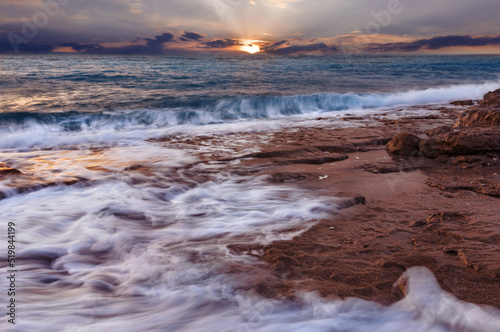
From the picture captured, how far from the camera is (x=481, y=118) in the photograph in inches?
253

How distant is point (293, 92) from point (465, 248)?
14801 millimetres

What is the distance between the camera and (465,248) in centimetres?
259

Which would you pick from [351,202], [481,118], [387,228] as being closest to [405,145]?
[481,118]

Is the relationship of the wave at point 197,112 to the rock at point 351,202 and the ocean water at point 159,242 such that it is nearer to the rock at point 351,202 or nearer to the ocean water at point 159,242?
the ocean water at point 159,242

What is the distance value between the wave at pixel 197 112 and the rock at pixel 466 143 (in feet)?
23.8

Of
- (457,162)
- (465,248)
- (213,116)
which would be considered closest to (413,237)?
(465,248)

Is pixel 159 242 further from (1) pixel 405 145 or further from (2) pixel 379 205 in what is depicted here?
(1) pixel 405 145

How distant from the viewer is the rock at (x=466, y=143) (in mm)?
4988

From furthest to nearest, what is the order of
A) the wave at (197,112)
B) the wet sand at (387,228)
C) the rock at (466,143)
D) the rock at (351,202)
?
the wave at (197,112), the rock at (466,143), the rock at (351,202), the wet sand at (387,228)

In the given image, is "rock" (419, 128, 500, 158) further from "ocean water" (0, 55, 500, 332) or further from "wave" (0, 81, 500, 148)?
"wave" (0, 81, 500, 148)

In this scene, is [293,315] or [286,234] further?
[286,234]

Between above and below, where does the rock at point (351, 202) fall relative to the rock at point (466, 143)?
below

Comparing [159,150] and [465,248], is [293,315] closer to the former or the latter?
[465,248]

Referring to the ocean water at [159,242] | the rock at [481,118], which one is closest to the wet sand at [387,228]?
the ocean water at [159,242]
